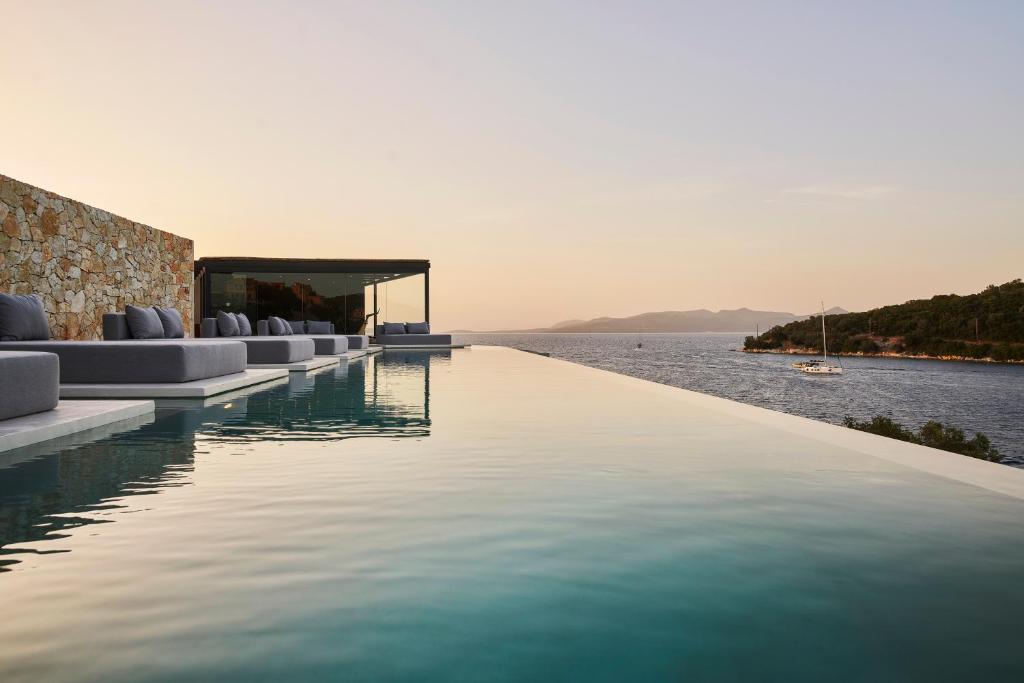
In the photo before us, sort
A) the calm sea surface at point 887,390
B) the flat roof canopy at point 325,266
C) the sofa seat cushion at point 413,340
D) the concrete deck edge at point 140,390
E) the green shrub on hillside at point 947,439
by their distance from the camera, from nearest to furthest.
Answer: the concrete deck edge at point 140,390 → the sofa seat cushion at point 413,340 → the flat roof canopy at point 325,266 → the green shrub on hillside at point 947,439 → the calm sea surface at point 887,390

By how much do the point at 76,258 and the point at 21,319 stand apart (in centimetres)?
353

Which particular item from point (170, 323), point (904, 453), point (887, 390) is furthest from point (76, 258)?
point (887, 390)

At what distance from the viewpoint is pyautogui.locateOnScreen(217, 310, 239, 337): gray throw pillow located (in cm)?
1233

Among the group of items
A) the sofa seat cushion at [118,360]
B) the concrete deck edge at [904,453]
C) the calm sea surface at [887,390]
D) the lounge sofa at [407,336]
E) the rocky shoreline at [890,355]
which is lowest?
the calm sea surface at [887,390]

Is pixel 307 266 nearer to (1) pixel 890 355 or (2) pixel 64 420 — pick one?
(2) pixel 64 420

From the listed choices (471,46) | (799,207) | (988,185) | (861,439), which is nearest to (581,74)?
(471,46)

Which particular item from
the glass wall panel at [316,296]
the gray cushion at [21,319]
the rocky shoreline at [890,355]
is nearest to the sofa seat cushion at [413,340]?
the glass wall panel at [316,296]

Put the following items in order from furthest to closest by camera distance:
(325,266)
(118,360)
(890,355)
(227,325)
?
(890,355)
(325,266)
(227,325)
(118,360)

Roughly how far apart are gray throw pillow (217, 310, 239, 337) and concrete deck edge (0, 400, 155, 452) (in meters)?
6.49

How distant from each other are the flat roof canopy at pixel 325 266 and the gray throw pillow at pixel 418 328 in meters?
1.78

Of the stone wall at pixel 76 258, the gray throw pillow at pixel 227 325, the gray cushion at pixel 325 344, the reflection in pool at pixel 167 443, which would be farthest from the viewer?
the gray cushion at pixel 325 344

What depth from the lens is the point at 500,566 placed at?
2.05m

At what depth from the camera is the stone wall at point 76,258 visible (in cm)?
962

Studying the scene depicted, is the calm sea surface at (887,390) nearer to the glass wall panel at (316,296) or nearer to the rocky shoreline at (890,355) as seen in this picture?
the rocky shoreline at (890,355)
